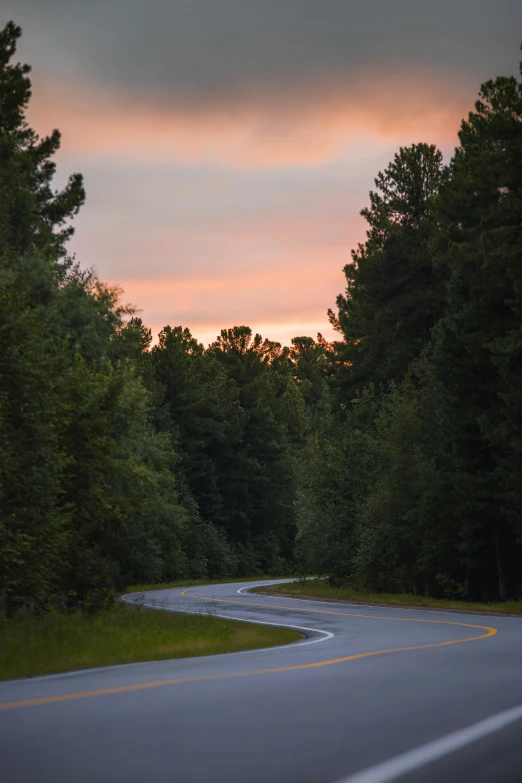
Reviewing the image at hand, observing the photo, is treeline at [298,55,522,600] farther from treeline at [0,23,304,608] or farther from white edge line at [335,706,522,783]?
white edge line at [335,706,522,783]

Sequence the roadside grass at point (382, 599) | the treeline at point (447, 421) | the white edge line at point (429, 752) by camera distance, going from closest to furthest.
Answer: the white edge line at point (429, 752)
the roadside grass at point (382, 599)
the treeline at point (447, 421)

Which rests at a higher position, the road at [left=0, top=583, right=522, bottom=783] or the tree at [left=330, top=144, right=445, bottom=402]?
the tree at [left=330, top=144, right=445, bottom=402]

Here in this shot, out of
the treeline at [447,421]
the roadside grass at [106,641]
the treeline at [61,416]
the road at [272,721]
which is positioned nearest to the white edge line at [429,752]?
the road at [272,721]

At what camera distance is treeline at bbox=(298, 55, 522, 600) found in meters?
35.3

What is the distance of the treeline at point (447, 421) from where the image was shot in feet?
116

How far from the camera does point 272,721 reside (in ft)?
27.2

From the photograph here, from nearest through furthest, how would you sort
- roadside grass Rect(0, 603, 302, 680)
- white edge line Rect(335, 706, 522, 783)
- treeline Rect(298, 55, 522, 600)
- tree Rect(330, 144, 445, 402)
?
white edge line Rect(335, 706, 522, 783), roadside grass Rect(0, 603, 302, 680), treeline Rect(298, 55, 522, 600), tree Rect(330, 144, 445, 402)

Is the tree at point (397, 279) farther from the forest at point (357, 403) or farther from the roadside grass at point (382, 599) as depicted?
the roadside grass at point (382, 599)

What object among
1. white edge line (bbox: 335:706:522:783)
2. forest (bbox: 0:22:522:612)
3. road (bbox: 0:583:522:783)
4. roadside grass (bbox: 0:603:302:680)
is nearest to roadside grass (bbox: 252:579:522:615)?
forest (bbox: 0:22:522:612)

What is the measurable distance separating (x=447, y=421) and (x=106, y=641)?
24036 millimetres

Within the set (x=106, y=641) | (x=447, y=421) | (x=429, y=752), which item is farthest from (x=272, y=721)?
(x=447, y=421)

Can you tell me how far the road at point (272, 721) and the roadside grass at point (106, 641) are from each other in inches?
40.8

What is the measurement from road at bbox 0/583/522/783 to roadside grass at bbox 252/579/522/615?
1678 centimetres

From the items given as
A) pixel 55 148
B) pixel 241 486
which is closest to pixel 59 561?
pixel 55 148
